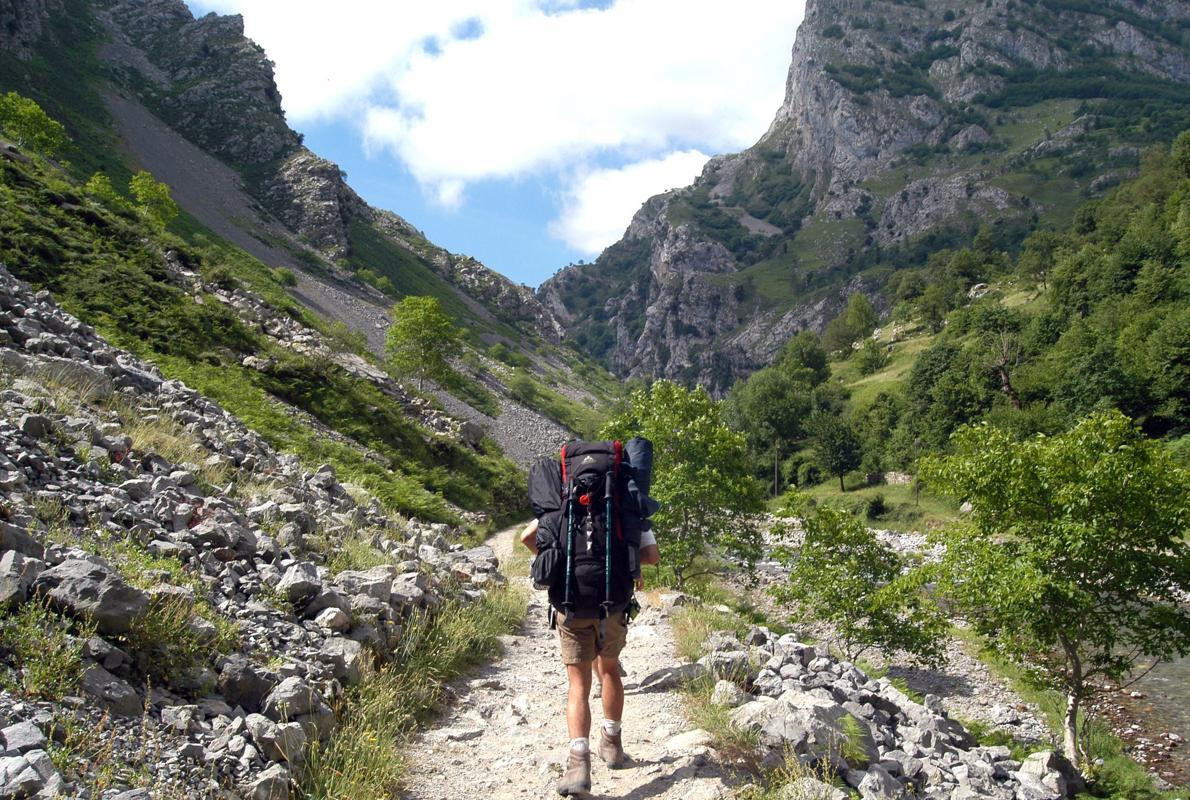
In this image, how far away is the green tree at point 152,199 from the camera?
44562mm

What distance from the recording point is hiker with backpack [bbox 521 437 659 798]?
4.72 metres

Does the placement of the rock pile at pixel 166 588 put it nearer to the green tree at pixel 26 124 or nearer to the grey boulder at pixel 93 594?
the grey boulder at pixel 93 594

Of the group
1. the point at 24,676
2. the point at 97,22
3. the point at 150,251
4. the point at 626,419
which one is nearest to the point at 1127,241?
the point at 626,419

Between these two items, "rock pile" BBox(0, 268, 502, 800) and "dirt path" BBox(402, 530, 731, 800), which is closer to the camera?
"rock pile" BBox(0, 268, 502, 800)

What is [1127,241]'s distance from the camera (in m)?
66.6

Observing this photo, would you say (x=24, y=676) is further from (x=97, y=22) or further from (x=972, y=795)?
(x=97, y=22)

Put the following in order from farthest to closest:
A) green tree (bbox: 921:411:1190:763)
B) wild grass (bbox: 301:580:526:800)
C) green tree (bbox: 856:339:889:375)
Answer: green tree (bbox: 856:339:889:375)
green tree (bbox: 921:411:1190:763)
wild grass (bbox: 301:580:526:800)

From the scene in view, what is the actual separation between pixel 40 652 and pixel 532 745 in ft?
11.6

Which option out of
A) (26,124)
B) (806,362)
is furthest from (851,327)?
(26,124)

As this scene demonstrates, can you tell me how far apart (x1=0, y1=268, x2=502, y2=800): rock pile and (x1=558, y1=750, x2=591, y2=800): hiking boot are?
178 cm

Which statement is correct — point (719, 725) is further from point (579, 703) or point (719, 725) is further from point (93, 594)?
point (93, 594)

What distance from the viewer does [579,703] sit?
15.6 feet

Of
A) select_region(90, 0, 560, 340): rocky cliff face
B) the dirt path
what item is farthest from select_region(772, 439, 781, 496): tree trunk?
the dirt path

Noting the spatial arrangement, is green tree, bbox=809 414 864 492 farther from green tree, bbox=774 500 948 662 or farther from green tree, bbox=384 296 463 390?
green tree, bbox=774 500 948 662
